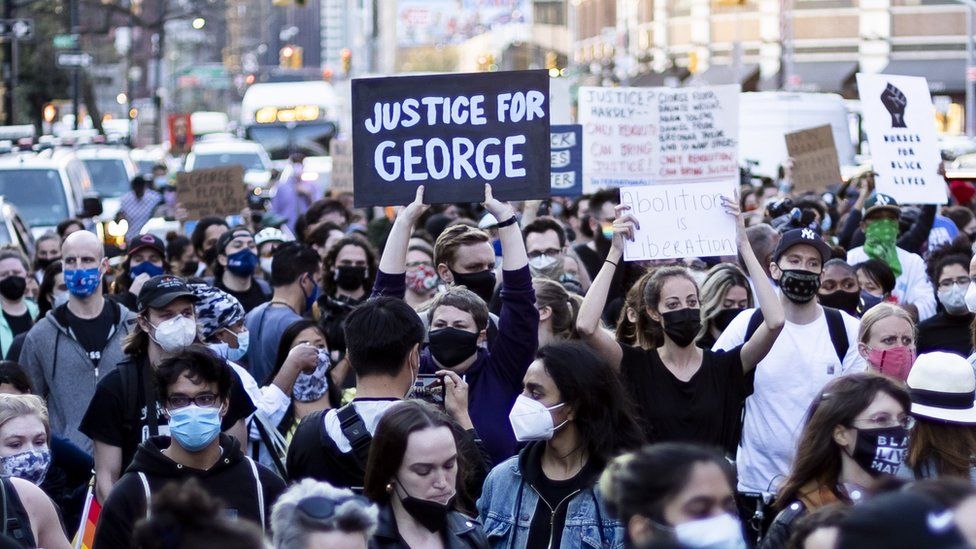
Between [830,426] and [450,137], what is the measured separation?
8.65ft

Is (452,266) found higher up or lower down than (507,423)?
higher up

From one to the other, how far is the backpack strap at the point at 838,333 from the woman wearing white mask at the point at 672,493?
3321 mm

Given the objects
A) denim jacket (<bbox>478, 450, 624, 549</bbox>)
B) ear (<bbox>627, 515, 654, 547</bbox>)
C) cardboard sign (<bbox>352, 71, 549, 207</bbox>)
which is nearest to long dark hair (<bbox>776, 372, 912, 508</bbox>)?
denim jacket (<bbox>478, 450, 624, 549</bbox>)

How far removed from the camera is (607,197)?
13266 millimetres

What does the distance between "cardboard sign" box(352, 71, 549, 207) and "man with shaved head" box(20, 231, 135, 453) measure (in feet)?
5.45

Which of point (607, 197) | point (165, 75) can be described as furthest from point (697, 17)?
point (607, 197)

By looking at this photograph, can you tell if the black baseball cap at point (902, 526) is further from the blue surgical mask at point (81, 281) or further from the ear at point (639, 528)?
the blue surgical mask at point (81, 281)

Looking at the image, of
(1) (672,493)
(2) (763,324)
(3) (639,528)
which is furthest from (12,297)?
(1) (672,493)

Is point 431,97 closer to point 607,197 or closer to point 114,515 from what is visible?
point 114,515

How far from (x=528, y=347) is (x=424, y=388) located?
1.45 feet

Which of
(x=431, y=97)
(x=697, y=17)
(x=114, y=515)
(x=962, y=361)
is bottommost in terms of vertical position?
(x=114, y=515)

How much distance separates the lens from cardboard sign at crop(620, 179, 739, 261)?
7.18 m

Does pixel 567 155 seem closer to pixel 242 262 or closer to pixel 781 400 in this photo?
pixel 242 262

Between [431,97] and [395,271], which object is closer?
[395,271]
